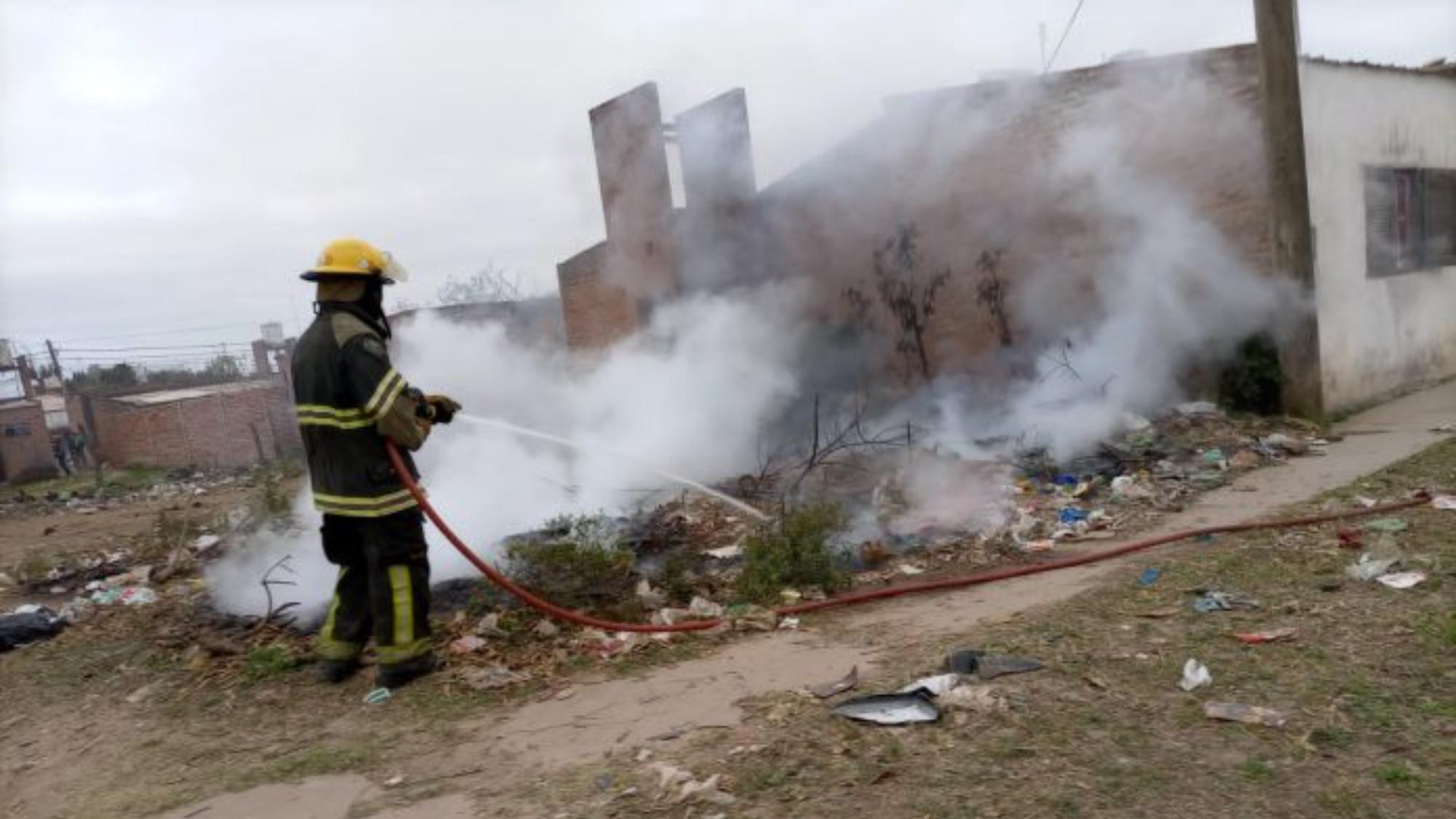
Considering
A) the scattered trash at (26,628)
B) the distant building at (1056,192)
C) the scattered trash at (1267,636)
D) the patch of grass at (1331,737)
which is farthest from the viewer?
the distant building at (1056,192)

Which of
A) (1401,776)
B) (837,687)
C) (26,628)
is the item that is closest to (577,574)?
(837,687)

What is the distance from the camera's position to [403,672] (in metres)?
4.00

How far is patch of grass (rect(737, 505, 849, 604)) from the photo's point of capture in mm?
4688

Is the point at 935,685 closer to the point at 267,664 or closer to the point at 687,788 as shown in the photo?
the point at 687,788

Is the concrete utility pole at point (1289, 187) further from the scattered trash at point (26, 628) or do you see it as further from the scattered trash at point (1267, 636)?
the scattered trash at point (26, 628)

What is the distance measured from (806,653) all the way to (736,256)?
280 inches

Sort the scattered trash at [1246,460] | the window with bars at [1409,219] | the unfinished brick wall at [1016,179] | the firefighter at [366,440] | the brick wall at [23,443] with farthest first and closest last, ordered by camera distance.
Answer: the brick wall at [23,443] → the window with bars at [1409,219] → the unfinished brick wall at [1016,179] → the scattered trash at [1246,460] → the firefighter at [366,440]

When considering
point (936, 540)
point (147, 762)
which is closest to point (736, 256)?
point (936, 540)

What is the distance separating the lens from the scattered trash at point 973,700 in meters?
3.01

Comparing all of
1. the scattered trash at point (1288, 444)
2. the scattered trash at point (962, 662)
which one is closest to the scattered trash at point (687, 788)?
the scattered trash at point (962, 662)

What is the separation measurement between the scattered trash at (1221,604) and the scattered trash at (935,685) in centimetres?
126

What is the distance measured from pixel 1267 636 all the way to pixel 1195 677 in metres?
0.51

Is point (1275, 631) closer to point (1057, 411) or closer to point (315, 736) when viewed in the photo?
point (315, 736)

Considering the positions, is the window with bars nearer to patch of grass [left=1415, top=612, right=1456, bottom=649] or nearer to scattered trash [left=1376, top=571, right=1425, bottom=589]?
→ scattered trash [left=1376, top=571, right=1425, bottom=589]
